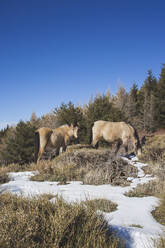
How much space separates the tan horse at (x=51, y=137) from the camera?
9117mm

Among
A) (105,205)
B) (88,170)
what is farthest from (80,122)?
(105,205)

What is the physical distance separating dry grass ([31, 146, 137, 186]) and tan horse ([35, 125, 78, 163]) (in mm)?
1045

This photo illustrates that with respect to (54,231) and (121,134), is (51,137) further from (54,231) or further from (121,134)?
(54,231)

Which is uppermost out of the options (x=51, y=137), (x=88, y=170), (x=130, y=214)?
(x=51, y=137)

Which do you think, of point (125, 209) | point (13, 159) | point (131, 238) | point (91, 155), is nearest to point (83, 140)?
point (13, 159)

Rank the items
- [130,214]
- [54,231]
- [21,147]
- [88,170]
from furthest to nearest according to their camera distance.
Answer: [21,147], [88,170], [130,214], [54,231]

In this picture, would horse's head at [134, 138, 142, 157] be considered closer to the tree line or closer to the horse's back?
the horse's back

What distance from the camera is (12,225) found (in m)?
2.01

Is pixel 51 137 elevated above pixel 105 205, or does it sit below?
above

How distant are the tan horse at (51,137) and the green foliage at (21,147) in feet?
17.5

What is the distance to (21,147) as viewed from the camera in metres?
14.6

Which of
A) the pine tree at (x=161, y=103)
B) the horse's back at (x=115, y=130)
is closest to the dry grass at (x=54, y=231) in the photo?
the horse's back at (x=115, y=130)

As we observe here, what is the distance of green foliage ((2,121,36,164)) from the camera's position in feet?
47.2

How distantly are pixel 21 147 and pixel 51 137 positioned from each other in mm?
6202
